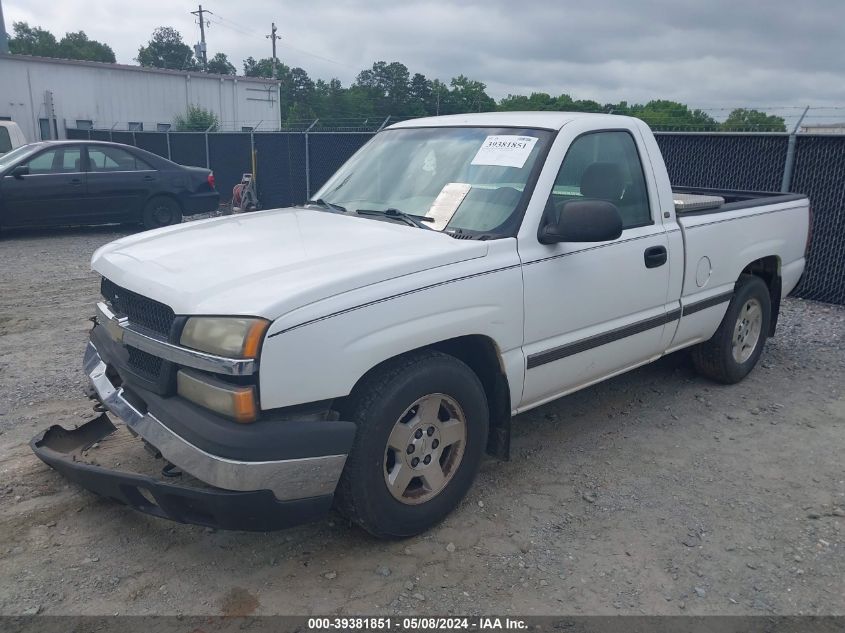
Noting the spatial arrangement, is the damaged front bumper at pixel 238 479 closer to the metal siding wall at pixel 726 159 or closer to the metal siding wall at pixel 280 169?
the metal siding wall at pixel 726 159

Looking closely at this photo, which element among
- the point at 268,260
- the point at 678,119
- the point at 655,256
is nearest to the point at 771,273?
the point at 655,256

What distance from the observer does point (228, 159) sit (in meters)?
16.9

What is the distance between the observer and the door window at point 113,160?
1223 cm

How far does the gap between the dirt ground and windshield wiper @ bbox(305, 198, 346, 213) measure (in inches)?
67.2

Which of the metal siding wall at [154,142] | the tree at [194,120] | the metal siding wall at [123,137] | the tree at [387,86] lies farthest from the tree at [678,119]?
the tree at [387,86]

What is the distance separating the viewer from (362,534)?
3.44 meters

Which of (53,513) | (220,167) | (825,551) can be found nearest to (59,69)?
(220,167)

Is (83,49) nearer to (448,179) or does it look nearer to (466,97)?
(466,97)

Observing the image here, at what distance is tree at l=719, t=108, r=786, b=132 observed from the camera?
857 centimetres

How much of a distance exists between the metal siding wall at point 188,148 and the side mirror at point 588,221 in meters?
15.4

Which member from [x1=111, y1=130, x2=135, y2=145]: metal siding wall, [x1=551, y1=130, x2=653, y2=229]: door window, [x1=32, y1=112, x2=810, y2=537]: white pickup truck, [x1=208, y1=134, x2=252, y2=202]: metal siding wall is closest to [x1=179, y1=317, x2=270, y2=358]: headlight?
[x1=32, y1=112, x2=810, y2=537]: white pickup truck

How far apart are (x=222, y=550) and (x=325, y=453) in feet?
2.86

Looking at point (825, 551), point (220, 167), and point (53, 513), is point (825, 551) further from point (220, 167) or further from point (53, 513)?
point (220, 167)

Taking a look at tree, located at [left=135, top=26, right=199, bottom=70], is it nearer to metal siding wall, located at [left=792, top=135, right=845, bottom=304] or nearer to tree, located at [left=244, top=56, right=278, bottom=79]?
tree, located at [left=244, top=56, right=278, bottom=79]
